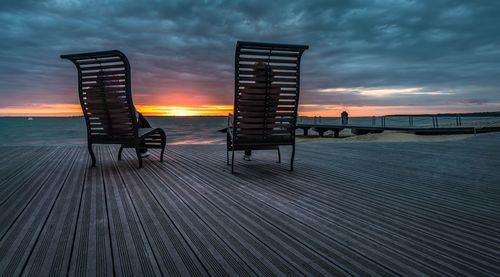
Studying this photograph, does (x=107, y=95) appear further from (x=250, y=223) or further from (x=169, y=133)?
(x=169, y=133)

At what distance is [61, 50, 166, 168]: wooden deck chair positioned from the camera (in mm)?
3766

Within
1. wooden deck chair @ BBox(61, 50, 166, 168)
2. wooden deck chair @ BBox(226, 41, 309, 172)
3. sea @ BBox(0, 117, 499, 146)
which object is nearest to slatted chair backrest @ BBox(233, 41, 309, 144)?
wooden deck chair @ BBox(226, 41, 309, 172)

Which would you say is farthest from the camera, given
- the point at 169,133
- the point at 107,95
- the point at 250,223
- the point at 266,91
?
the point at 169,133

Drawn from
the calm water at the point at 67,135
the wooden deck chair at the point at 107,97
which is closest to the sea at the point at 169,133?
the calm water at the point at 67,135

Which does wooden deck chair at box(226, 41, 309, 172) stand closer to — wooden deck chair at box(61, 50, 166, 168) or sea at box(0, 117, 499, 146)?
wooden deck chair at box(61, 50, 166, 168)

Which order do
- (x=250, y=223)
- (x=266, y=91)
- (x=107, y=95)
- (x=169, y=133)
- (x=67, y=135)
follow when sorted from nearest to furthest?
(x=250, y=223)
(x=266, y=91)
(x=107, y=95)
(x=67, y=135)
(x=169, y=133)

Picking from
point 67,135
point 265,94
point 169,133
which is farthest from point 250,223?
point 67,135

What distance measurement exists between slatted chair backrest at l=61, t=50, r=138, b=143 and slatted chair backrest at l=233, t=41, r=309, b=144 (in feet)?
5.35

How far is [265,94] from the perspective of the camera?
3.62 metres

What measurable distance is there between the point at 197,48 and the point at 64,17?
6196mm

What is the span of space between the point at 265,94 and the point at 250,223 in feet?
7.17

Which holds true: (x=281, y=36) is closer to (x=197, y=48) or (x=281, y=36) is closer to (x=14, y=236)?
(x=197, y=48)

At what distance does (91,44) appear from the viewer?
1642 centimetres

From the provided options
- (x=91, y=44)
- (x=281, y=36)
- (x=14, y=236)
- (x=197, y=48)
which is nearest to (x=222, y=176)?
(x=14, y=236)
